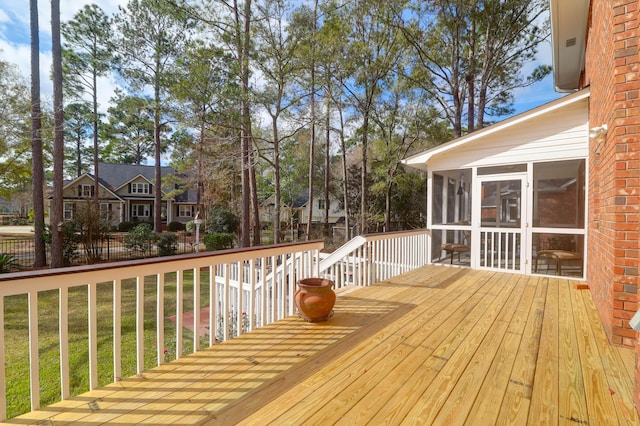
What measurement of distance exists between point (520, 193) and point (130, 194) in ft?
89.8

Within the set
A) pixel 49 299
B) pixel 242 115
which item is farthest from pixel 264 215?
pixel 49 299

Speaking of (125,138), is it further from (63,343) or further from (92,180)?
(63,343)

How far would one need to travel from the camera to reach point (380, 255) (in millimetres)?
5441

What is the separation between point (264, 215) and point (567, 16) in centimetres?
2048

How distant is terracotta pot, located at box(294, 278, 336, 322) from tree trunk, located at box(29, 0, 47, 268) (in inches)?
482

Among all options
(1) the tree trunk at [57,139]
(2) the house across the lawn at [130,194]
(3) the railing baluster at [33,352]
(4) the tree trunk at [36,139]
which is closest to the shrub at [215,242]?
(1) the tree trunk at [57,139]

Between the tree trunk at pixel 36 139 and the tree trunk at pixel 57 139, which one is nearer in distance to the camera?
the tree trunk at pixel 57 139

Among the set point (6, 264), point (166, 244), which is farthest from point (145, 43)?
point (6, 264)

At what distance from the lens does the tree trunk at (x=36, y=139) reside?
424 inches

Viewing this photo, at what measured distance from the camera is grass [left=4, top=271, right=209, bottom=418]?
15.0ft

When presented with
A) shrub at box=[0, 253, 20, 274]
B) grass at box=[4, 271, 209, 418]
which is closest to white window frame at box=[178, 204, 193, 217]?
shrub at box=[0, 253, 20, 274]

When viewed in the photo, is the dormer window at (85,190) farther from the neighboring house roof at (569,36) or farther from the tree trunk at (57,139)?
the neighboring house roof at (569,36)

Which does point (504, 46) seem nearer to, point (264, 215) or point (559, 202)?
point (559, 202)

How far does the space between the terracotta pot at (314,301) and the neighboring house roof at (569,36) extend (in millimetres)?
5107
